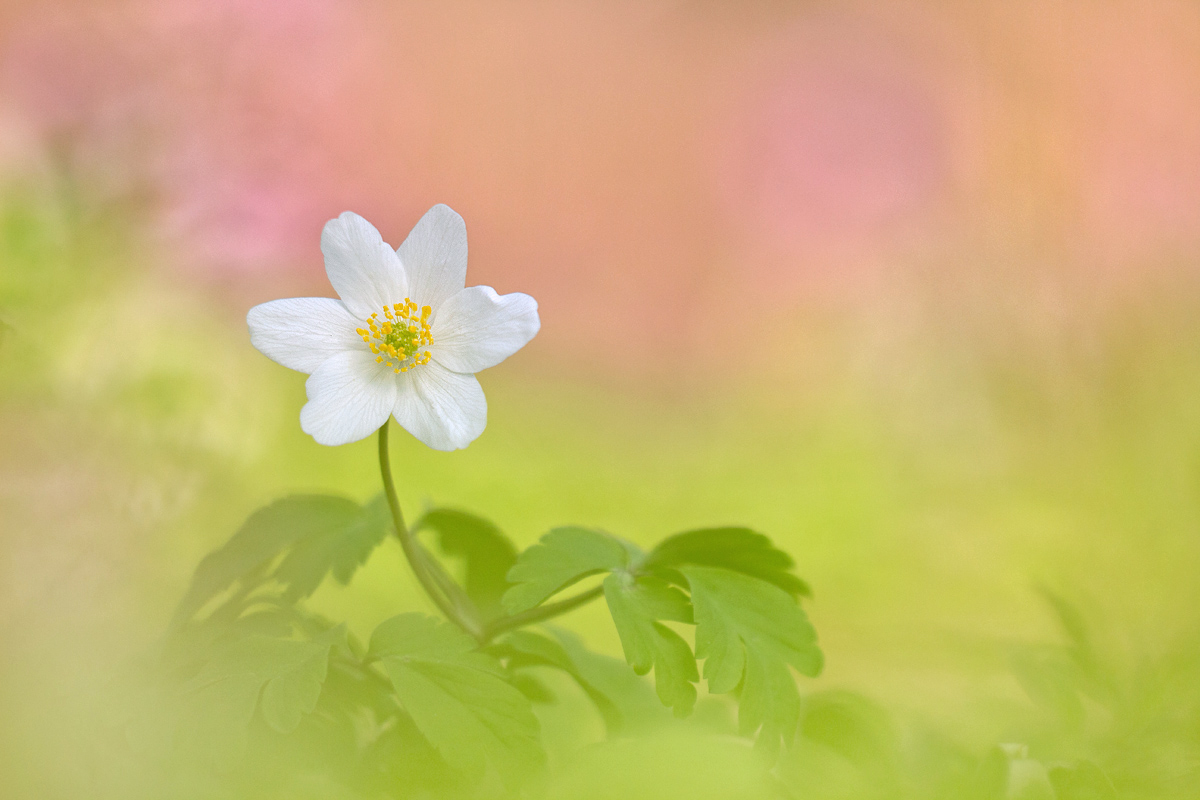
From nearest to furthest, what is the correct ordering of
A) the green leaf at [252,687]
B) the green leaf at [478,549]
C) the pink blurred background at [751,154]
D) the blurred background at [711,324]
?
the green leaf at [252,687] → the green leaf at [478,549] → the blurred background at [711,324] → the pink blurred background at [751,154]

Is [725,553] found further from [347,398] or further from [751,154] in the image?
[751,154]

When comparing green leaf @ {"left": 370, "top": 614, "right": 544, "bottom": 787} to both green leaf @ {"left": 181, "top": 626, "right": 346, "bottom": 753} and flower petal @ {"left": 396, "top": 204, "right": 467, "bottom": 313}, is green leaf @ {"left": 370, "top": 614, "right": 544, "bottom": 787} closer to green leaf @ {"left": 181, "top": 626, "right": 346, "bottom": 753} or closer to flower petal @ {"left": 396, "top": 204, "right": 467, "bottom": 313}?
green leaf @ {"left": 181, "top": 626, "right": 346, "bottom": 753}

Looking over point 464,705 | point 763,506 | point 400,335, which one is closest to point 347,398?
point 400,335

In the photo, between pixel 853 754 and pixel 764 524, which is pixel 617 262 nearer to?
pixel 764 524

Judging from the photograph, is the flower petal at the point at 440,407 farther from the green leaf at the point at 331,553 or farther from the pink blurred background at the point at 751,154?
the pink blurred background at the point at 751,154

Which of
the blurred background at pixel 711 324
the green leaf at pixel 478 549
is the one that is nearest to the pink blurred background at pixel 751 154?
the blurred background at pixel 711 324

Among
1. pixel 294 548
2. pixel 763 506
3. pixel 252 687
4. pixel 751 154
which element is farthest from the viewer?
pixel 751 154


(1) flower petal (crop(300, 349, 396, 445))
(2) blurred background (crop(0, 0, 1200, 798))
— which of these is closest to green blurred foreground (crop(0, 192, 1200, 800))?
(2) blurred background (crop(0, 0, 1200, 798))
